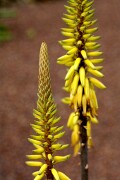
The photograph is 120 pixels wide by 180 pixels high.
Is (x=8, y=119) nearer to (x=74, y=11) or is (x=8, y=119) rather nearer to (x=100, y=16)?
(x=74, y=11)

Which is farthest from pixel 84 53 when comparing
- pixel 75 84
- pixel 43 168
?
A: pixel 43 168

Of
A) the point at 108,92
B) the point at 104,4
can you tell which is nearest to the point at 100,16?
the point at 104,4

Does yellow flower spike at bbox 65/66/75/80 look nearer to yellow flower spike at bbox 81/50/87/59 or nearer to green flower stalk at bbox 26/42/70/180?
yellow flower spike at bbox 81/50/87/59

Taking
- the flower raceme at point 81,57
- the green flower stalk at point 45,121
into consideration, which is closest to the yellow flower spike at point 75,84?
the flower raceme at point 81,57

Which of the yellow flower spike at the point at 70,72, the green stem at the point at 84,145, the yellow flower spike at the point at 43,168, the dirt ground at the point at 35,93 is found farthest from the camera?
the dirt ground at the point at 35,93

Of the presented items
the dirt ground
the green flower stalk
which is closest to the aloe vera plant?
the green flower stalk

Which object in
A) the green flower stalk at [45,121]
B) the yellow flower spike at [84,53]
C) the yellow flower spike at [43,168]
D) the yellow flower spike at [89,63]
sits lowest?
the yellow flower spike at [43,168]

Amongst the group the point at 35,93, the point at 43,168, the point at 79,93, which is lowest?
the point at 43,168

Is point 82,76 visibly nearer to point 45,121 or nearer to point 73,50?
point 73,50

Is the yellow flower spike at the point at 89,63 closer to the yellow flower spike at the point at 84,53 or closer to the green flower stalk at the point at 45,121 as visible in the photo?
the yellow flower spike at the point at 84,53
